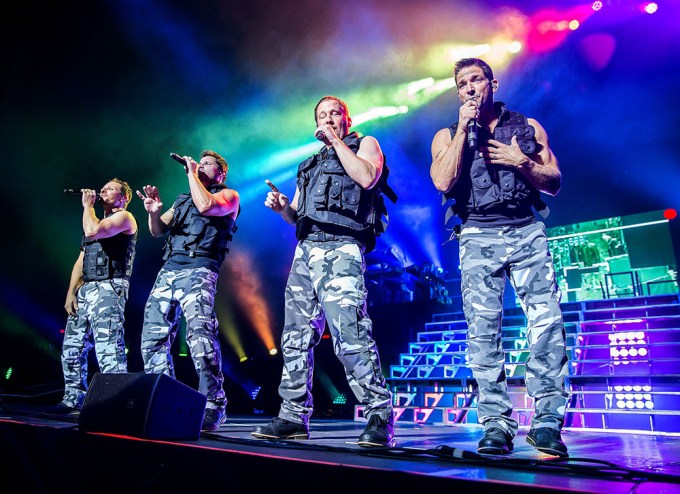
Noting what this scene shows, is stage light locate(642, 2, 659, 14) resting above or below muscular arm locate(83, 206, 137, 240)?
above

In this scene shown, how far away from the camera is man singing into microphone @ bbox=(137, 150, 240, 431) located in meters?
3.19

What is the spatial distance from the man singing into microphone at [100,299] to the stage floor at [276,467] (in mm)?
1737

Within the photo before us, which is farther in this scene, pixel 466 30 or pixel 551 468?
pixel 466 30

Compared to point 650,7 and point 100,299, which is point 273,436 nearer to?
point 100,299

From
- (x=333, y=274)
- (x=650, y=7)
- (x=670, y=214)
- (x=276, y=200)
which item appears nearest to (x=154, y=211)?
(x=276, y=200)

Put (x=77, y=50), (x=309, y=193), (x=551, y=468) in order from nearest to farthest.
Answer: (x=551, y=468)
(x=309, y=193)
(x=77, y=50)

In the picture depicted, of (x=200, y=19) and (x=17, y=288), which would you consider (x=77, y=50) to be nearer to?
(x=200, y=19)

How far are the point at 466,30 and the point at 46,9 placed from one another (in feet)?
23.0

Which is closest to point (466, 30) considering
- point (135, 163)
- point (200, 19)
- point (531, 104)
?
point (531, 104)

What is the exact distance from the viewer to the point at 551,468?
1431 millimetres

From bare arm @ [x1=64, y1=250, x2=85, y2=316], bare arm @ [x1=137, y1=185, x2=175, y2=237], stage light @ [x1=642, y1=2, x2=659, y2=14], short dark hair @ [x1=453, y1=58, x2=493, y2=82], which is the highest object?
stage light @ [x1=642, y1=2, x2=659, y2=14]

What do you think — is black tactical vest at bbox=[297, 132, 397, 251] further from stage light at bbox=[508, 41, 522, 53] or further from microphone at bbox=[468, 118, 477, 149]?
stage light at bbox=[508, 41, 522, 53]

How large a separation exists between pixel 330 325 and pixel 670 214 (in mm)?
11933

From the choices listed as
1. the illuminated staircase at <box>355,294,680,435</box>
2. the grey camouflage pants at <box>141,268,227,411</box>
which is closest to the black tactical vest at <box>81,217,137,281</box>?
the grey camouflage pants at <box>141,268,227,411</box>
